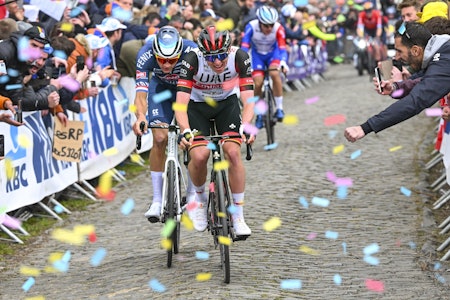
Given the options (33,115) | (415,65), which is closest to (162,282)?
(415,65)

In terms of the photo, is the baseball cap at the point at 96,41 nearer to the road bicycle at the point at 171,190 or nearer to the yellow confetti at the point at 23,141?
the yellow confetti at the point at 23,141

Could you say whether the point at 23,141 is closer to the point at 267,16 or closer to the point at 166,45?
the point at 166,45

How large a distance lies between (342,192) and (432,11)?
3.10 m

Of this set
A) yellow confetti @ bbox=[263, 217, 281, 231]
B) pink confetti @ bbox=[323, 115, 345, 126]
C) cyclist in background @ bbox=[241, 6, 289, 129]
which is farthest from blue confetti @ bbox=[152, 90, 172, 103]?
pink confetti @ bbox=[323, 115, 345, 126]

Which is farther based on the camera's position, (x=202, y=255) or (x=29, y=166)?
(x=29, y=166)

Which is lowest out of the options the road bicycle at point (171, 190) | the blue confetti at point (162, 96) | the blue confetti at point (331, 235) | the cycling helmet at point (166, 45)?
the blue confetti at point (331, 235)

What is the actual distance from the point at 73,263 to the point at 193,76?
7.79 ft

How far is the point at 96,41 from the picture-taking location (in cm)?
1452

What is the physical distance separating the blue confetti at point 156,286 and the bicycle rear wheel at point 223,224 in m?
0.52

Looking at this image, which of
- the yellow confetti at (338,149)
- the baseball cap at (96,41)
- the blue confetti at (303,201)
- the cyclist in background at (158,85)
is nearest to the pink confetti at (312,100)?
the yellow confetti at (338,149)

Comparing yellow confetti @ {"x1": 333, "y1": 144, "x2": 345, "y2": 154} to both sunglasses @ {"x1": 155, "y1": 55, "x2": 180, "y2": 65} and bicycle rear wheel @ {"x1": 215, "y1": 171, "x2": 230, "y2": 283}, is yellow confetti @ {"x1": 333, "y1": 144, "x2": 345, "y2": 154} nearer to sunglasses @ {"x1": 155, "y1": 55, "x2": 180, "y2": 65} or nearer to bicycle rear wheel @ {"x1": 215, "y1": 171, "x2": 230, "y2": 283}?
sunglasses @ {"x1": 155, "y1": 55, "x2": 180, "y2": 65}

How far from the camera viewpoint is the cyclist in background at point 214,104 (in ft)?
29.2

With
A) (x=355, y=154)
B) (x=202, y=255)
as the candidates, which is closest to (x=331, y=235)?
(x=202, y=255)

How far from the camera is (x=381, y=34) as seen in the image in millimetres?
30297
